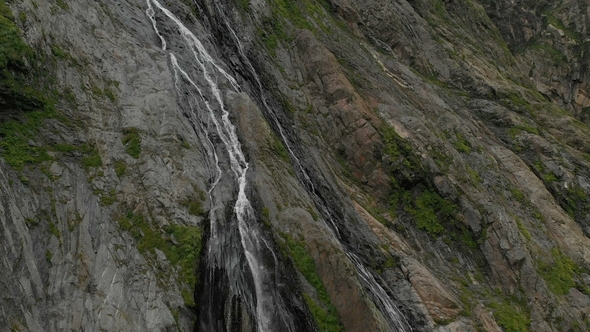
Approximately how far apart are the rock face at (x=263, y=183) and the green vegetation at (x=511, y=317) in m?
0.10

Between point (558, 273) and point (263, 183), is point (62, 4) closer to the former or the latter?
point (263, 183)

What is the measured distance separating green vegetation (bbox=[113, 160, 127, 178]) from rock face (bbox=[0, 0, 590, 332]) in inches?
2.4

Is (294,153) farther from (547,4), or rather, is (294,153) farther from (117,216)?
(547,4)

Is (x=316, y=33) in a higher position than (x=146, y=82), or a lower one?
higher

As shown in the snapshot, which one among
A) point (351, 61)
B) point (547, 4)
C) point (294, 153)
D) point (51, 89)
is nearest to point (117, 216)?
point (51, 89)

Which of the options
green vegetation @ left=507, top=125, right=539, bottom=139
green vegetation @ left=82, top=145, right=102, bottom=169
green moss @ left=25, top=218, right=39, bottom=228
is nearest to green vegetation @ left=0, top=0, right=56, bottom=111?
green vegetation @ left=82, top=145, right=102, bottom=169

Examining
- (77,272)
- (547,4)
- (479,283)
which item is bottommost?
(77,272)

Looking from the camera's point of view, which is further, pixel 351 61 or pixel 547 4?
pixel 547 4

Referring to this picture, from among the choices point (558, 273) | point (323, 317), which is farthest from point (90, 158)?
Result: point (558, 273)

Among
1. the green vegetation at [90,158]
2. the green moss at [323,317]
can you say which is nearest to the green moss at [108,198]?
the green vegetation at [90,158]

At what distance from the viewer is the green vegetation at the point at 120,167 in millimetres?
18469

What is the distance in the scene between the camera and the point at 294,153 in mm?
26203

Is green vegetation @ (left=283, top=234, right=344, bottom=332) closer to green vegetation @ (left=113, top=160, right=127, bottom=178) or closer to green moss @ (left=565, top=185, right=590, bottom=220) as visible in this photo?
green vegetation @ (left=113, top=160, right=127, bottom=178)

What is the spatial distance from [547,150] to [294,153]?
21.3m
